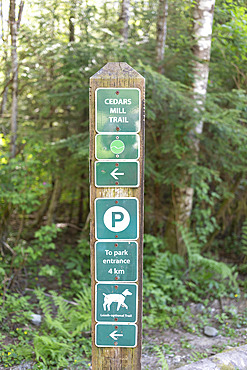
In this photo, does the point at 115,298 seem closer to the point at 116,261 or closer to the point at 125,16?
the point at 116,261

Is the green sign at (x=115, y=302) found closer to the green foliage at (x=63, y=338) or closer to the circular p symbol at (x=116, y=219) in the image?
the circular p symbol at (x=116, y=219)

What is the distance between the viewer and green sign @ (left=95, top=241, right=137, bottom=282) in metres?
2.52

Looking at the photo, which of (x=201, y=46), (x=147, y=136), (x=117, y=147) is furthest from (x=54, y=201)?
(x=117, y=147)

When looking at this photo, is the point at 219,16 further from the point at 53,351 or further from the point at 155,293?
the point at 53,351

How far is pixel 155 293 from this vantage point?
5160 millimetres

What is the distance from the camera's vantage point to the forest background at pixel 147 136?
511 centimetres

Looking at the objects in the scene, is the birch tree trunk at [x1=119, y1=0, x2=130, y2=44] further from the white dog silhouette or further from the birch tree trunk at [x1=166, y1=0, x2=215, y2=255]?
the white dog silhouette

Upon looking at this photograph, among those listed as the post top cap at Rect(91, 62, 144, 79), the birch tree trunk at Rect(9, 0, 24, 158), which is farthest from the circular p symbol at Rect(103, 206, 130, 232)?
the birch tree trunk at Rect(9, 0, 24, 158)

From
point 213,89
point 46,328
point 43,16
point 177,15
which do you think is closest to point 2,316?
point 46,328

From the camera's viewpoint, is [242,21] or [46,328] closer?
[46,328]

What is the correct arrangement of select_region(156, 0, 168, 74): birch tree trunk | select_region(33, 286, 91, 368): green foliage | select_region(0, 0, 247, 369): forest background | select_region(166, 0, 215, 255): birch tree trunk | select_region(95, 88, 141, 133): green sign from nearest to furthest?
select_region(95, 88, 141, 133): green sign → select_region(33, 286, 91, 368): green foliage → select_region(0, 0, 247, 369): forest background → select_region(166, 0, 215, 255): birch tree trunk → select_region(156, 0, 168, 74): birch tree trunk

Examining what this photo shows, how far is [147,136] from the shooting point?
6090 millimetres

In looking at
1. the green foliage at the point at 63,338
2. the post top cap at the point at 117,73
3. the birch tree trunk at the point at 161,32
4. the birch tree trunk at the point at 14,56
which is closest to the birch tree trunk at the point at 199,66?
the birch tree trunk at the point at 161,32

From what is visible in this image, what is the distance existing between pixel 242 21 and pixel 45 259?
501cm
